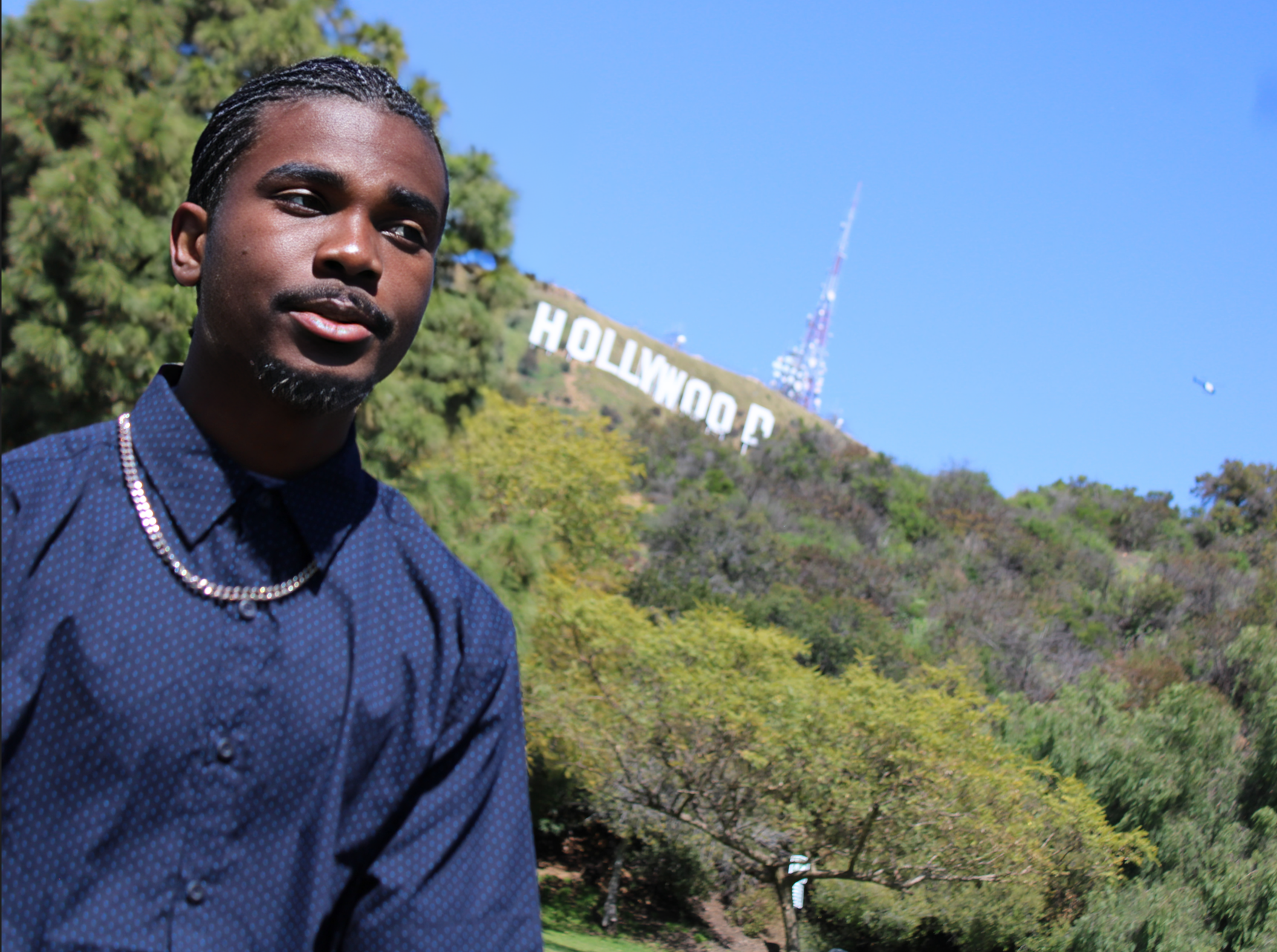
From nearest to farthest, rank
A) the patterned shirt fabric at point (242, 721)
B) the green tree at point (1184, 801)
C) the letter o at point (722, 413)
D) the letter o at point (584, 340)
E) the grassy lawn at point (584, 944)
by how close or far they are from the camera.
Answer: the patterned shirt fabric at point (242, 721)
the green tree at point (1184, 801)
the grassy lawn at point (584, 944)
the letter o at point (722, 413)
the letter o at point (584, 340)

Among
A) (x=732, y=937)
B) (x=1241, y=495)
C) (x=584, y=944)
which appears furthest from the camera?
(x=1241, y=495)

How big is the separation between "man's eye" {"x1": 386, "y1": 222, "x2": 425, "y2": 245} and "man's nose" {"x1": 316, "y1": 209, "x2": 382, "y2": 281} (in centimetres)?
4

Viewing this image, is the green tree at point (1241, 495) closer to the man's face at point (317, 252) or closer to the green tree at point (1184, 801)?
the green tree at point (1184, 801)

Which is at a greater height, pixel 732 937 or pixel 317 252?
pixel 317 252

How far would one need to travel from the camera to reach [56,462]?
99 cm

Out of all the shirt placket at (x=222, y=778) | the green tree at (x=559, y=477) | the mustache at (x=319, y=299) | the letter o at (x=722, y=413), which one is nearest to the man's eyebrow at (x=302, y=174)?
the mustache at (x=319, y=299)

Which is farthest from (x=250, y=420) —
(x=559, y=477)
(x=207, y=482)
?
(x=559, y=477)

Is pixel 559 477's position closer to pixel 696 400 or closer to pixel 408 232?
pixel 408 232

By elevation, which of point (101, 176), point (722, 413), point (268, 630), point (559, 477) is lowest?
point (268, 630)

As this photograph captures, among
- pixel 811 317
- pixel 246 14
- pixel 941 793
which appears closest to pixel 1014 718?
pixel 941 793

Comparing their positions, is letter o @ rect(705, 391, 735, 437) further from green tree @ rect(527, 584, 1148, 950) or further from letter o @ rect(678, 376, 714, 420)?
green tree @ rect(527, 584, 1148, 950)

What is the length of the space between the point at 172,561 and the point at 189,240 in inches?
13.5

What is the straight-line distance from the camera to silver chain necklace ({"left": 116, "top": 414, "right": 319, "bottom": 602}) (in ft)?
3.26

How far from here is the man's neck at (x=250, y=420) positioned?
1.04 m
